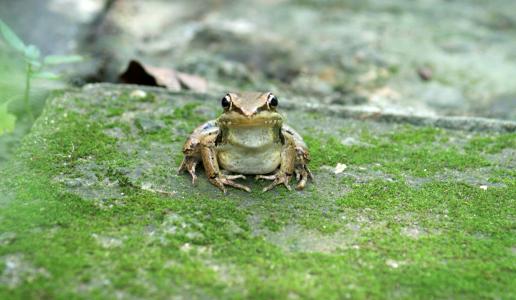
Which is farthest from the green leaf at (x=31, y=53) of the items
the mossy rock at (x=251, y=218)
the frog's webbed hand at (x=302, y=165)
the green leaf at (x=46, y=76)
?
the frog's webbed hand at (x=302, y=165)

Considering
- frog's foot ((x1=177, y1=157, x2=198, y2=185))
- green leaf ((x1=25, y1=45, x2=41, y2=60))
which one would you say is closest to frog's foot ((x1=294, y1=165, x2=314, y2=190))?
frog's foot ((x1=177, y1=157, x2=198, y2=185))

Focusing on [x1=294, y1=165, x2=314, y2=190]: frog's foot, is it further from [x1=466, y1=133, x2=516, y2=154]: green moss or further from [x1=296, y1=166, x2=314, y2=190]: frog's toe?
[x1=466, y1=133, x2=516, y2=154]: green moss

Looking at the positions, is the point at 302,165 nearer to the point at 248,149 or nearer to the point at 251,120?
the point at 248,149

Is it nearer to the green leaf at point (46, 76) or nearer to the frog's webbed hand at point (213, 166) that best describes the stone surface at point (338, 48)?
the green leaf at point (46, 76)

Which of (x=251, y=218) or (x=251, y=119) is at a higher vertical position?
(x=251, y=119)

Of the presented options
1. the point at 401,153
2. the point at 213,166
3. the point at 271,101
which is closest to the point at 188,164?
the point at 213,166

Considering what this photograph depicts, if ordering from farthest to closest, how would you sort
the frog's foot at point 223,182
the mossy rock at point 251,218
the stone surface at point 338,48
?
→ 1. the stone surface at point 338,48
2. the frog's foot at point 223,182
3. the mossy rock at point 251,218
